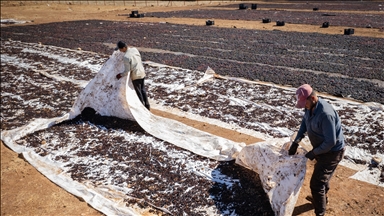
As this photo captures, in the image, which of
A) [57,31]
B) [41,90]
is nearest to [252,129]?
[41,90]

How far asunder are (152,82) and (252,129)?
4290 mm

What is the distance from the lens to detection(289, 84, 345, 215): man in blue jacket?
339cm

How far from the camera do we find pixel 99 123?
6953 millimetres

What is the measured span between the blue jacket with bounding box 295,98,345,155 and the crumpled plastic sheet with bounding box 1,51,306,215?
34 centimetres

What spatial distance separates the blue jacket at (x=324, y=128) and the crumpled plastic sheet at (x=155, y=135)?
34 cm

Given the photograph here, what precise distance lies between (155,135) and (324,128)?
12.0ft

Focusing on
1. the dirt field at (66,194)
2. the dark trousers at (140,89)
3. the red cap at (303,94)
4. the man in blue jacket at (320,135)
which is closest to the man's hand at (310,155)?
the man in blue jacket at (320,135)

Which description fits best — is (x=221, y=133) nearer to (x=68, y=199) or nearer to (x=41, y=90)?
(x=68, y=199)

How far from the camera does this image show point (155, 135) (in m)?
6.25

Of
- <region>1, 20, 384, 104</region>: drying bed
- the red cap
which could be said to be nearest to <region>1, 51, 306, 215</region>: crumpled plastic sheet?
the red cap

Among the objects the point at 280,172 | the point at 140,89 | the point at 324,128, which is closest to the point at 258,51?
the point at 140,89

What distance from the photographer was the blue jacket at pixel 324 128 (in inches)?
133

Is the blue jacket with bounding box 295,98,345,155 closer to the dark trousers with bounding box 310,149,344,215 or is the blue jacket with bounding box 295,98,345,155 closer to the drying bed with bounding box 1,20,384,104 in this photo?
the dark trousers with bounding box 310,149,344,215

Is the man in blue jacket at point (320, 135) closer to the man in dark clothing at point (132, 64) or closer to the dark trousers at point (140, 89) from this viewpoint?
the man in dark clothing at point (132, 64)
